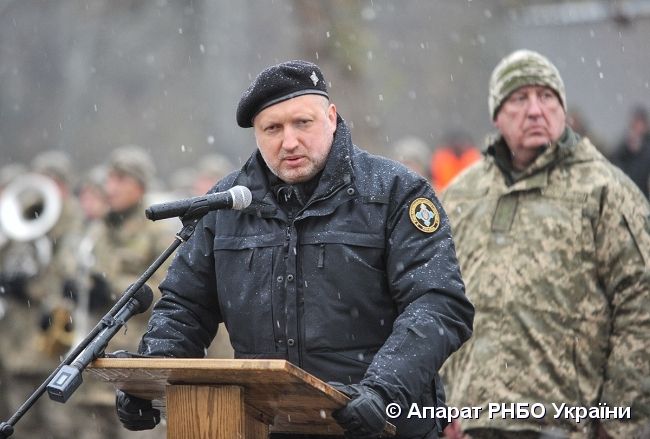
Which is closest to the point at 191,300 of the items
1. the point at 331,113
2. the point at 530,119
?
the point at 331,113

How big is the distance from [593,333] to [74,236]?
21.5 feet

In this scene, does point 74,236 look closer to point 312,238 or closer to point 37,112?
point 312,238

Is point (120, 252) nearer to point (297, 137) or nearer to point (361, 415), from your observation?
point (297, 137)

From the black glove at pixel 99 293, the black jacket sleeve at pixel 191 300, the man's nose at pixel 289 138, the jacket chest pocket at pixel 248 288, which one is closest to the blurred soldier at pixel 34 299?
the black glove at pixel 99 293

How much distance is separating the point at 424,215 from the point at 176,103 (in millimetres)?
29626

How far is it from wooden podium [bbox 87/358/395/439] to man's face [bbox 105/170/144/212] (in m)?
6.21

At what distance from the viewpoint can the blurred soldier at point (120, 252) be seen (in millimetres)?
10406

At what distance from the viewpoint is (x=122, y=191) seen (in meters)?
10.7

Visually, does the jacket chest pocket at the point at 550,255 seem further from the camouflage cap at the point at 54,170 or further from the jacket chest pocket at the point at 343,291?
the camouflage cap at the point at 54,170

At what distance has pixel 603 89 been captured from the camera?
17.4 metres

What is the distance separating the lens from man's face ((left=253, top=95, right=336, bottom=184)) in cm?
497

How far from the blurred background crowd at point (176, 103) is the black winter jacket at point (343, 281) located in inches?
209

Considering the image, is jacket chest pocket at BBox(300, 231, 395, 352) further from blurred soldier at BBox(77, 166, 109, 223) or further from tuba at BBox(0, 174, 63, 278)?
tuba at BBox(0, 174, 63, 278)

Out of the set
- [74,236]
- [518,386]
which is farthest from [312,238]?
[74,236]
